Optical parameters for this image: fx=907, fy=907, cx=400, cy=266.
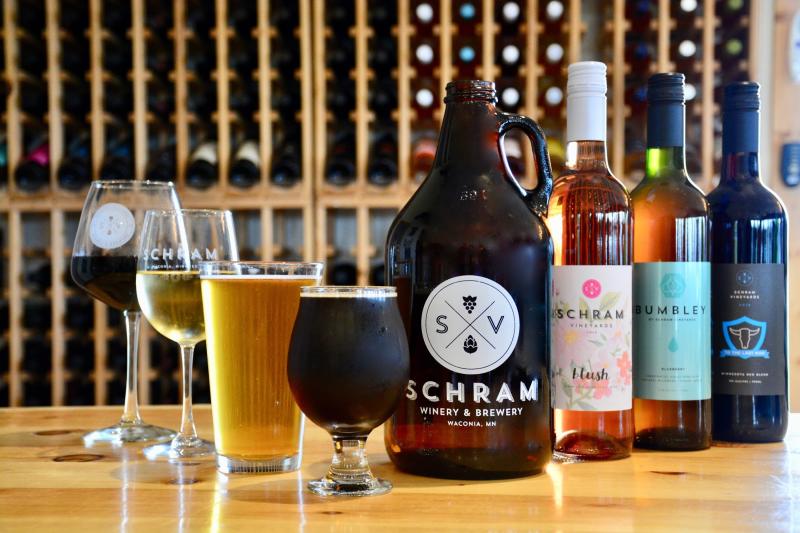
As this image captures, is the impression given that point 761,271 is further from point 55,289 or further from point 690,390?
point 55,289

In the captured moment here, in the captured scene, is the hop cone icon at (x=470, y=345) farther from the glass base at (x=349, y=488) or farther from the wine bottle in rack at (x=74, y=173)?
the wine bottle in rack at (x=74, y=173)

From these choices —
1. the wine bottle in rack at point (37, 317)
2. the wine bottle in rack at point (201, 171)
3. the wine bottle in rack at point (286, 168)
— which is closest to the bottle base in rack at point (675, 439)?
the wine bottle in rack at point (286, 168)

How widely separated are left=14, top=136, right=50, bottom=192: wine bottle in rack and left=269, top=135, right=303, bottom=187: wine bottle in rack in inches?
30.5

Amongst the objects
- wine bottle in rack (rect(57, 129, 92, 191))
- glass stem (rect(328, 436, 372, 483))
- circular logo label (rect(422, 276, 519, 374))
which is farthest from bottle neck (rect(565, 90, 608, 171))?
wine bottle in rack (rect(57, 129, 92, 191))

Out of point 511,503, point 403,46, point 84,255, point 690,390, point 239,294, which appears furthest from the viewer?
point 403,46

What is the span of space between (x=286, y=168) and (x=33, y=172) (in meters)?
0.86

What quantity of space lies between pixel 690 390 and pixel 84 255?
2.30 feet

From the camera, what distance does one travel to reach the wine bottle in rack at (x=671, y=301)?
0.92 metres

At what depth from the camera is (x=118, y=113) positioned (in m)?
3.10

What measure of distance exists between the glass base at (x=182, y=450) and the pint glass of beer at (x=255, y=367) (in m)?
0.08

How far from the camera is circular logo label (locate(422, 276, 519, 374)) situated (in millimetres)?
766

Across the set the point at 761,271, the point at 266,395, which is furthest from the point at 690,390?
the point at 266,395

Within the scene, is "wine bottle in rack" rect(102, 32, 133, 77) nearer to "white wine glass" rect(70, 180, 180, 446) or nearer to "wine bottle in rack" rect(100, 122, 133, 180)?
"wine bottle in rack" rect(100, 122, 133, 180)

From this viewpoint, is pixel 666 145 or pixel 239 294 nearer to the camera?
pixel 239 294
